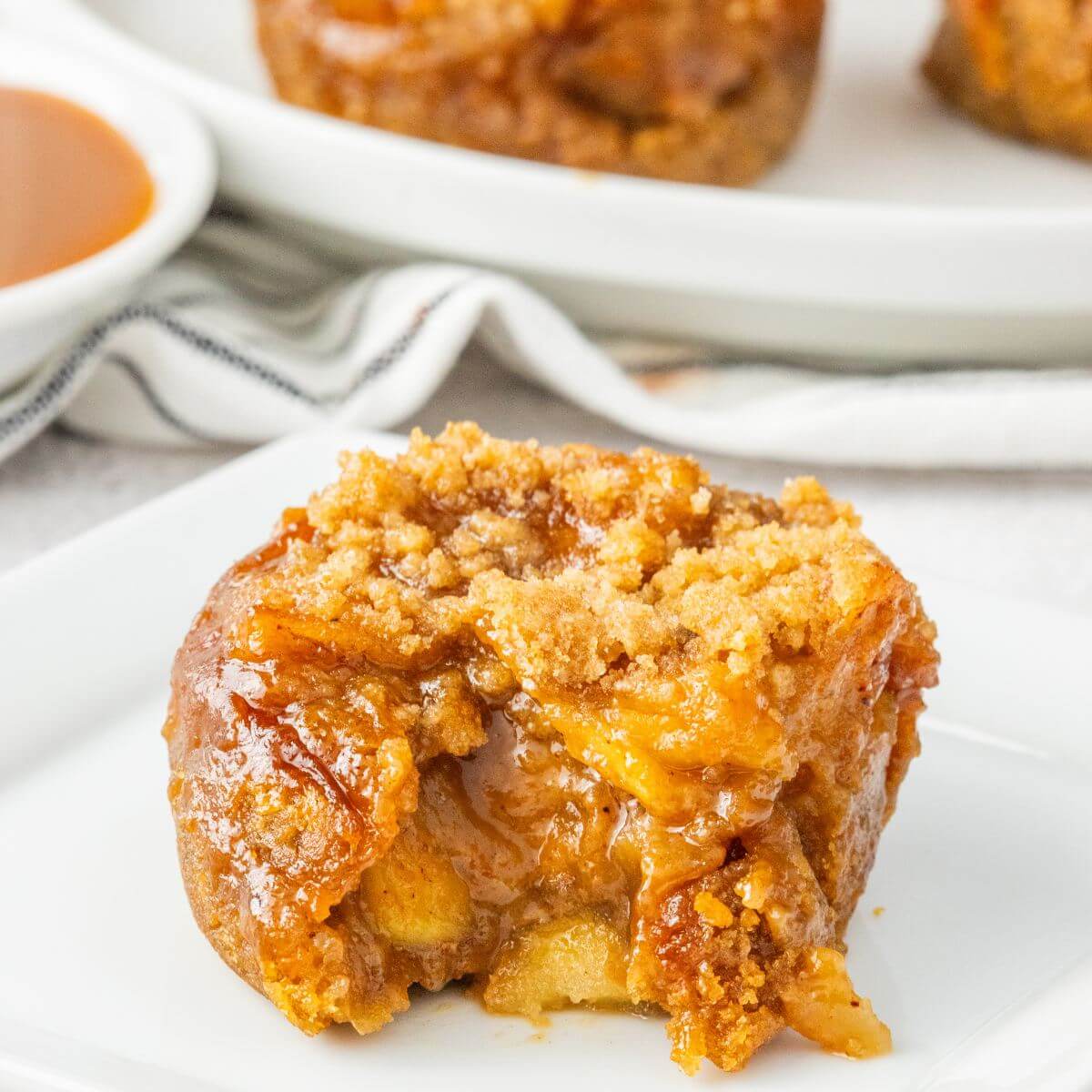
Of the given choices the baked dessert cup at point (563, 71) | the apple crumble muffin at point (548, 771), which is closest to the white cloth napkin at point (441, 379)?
the baked dessert cup at point (563, 71)

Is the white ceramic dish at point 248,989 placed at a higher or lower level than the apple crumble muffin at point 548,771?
lower

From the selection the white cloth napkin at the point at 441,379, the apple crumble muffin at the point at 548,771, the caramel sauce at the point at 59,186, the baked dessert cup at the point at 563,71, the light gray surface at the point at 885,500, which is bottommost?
the light gray surface at the point at 885,500

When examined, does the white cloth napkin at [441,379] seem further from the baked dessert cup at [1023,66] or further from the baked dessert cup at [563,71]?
the baked dessert cup at [1023,66]

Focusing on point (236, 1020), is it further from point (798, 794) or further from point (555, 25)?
point (555, 25)

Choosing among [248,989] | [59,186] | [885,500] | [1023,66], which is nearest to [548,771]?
[248,989]

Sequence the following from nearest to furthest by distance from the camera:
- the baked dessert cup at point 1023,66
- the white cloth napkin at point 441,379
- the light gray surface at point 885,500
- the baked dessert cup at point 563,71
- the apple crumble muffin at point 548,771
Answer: the apple crumble muffin at point 548,771, the light gray surface at point 885,500, the white cloth napkin at point 441,379, the baked dessert cup at point 563,71, the baked dessert cup at point 1023,66

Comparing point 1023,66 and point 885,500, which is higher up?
point 1023,66

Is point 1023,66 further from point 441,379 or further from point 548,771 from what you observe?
point 548,771

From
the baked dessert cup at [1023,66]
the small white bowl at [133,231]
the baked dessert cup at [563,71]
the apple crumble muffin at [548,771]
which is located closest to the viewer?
the apple crumble muffin at [548,771]
